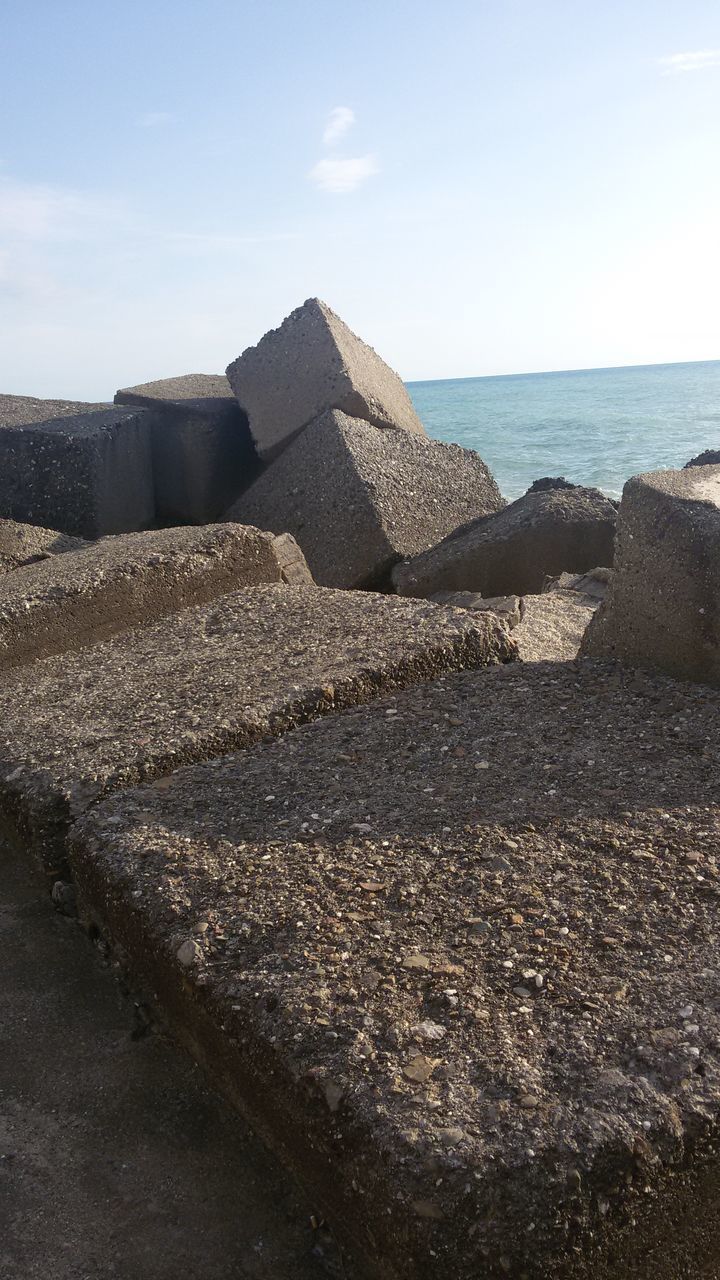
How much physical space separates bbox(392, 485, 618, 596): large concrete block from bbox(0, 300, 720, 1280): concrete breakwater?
0.83 metres

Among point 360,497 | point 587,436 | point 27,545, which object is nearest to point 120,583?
point 27,545

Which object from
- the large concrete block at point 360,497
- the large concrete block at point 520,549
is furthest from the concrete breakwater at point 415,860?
the large concrete block at point 360,497

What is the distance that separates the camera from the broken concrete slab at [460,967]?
38.7 inches

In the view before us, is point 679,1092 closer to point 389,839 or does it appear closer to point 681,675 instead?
point 389,839

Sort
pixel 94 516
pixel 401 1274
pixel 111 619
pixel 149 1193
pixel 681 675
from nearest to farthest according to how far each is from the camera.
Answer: pixel 401 1274
pixel 149 1193
pixel 681 675
pixel 111 619
pixel 94 516


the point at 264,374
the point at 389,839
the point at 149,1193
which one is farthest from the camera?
the point at 264,374

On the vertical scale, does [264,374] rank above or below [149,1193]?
above

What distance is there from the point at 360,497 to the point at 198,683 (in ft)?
7.32

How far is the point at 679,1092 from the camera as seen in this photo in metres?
1.04

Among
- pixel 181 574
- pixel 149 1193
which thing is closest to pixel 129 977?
pixel 149 1193

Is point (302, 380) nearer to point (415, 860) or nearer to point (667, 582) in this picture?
point (667, 582)

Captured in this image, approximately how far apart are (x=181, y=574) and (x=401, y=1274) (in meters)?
2.13

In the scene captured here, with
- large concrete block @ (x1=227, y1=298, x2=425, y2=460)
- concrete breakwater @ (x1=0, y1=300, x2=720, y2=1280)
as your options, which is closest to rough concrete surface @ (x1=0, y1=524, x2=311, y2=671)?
concrete breakwater @ (x1=0, y1=300, x2=720, y2=1280)

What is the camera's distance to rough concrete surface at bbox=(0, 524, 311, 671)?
8.65 feet
